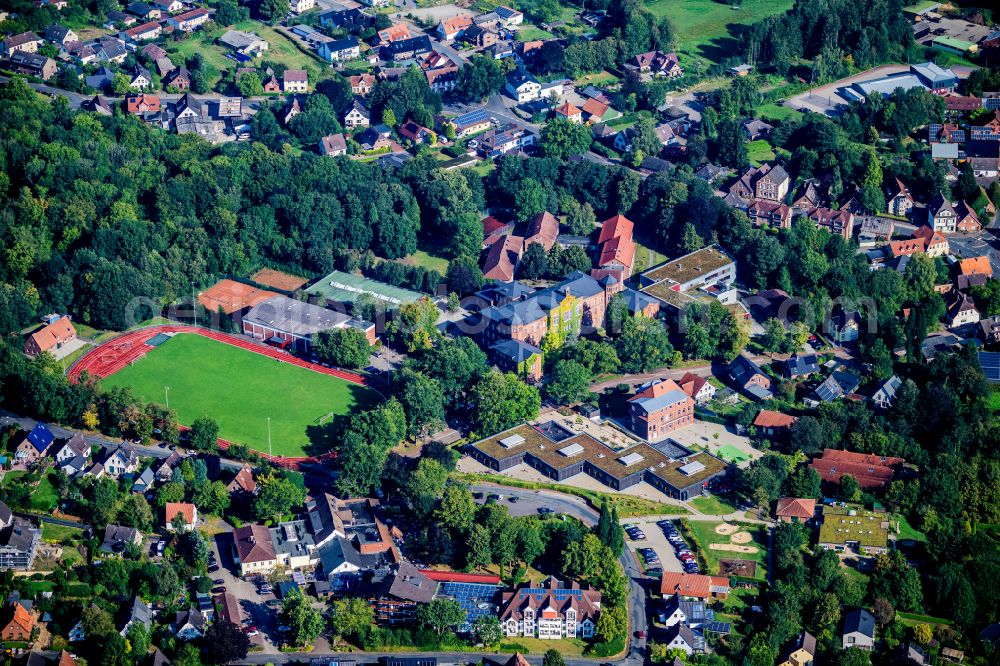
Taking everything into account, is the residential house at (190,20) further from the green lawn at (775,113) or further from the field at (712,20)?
the green lawn at (775,113)

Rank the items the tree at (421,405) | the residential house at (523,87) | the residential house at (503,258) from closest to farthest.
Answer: the tree at (421,405), the residential house at (503,258), the residential house at (523,87)

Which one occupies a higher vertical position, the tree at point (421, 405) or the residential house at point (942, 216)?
the residential house at point (942, 216)

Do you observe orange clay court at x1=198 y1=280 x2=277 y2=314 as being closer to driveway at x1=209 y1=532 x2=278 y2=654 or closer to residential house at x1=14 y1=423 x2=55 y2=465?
residential house at x1=14 y1=423 x2=55 y2=465

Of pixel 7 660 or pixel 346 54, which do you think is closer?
pixel 7 660

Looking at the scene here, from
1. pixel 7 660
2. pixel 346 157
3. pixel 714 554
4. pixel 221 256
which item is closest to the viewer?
pixel 7 660

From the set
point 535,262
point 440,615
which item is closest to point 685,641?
point 440,615

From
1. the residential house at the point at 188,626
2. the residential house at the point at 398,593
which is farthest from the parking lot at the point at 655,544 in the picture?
the residential house at the point at 188,626

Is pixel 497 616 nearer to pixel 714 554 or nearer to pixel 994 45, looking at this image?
pixel 714 554

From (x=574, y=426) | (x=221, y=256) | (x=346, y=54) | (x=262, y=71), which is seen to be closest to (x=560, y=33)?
(x=346, y=54)
